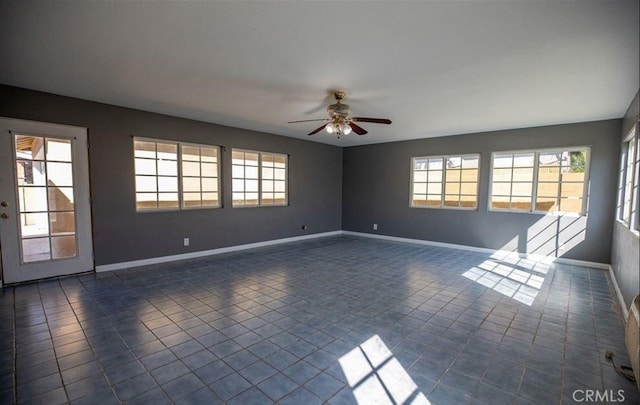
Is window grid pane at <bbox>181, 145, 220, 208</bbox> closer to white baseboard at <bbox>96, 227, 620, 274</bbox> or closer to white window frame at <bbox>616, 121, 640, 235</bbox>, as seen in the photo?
white baseboard at <bbox>96, 227, 620, 274</bbox>

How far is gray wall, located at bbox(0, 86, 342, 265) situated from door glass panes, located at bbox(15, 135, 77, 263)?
11.0 inches

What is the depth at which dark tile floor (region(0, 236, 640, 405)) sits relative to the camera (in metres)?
1.89

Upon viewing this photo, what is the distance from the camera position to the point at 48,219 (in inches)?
154

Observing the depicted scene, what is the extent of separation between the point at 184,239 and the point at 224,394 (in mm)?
3798

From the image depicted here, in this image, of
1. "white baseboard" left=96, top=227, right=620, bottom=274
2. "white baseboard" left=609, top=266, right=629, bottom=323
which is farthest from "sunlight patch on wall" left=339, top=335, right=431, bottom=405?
"white baseboard" left=96, top=227, right=620, bottom=274

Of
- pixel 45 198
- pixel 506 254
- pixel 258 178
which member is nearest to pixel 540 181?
pixel 506 254

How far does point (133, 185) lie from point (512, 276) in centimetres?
597

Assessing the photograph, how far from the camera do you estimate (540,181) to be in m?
5.31

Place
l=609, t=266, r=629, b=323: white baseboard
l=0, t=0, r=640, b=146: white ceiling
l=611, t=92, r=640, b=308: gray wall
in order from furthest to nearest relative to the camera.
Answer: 1. l=609, t=266, r=629, b=323: white baseboard
2. l=611, t=92, r=640, b=308: gray wall
3. l=0, t=0, r=640, b=146: white ceiling

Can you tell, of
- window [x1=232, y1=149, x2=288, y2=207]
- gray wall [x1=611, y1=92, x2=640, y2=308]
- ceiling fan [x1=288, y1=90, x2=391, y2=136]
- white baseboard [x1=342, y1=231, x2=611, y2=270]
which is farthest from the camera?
window [x1=232, y1=149, x2=288, y2=207]

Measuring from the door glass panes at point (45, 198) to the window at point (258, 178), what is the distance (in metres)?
2.53
